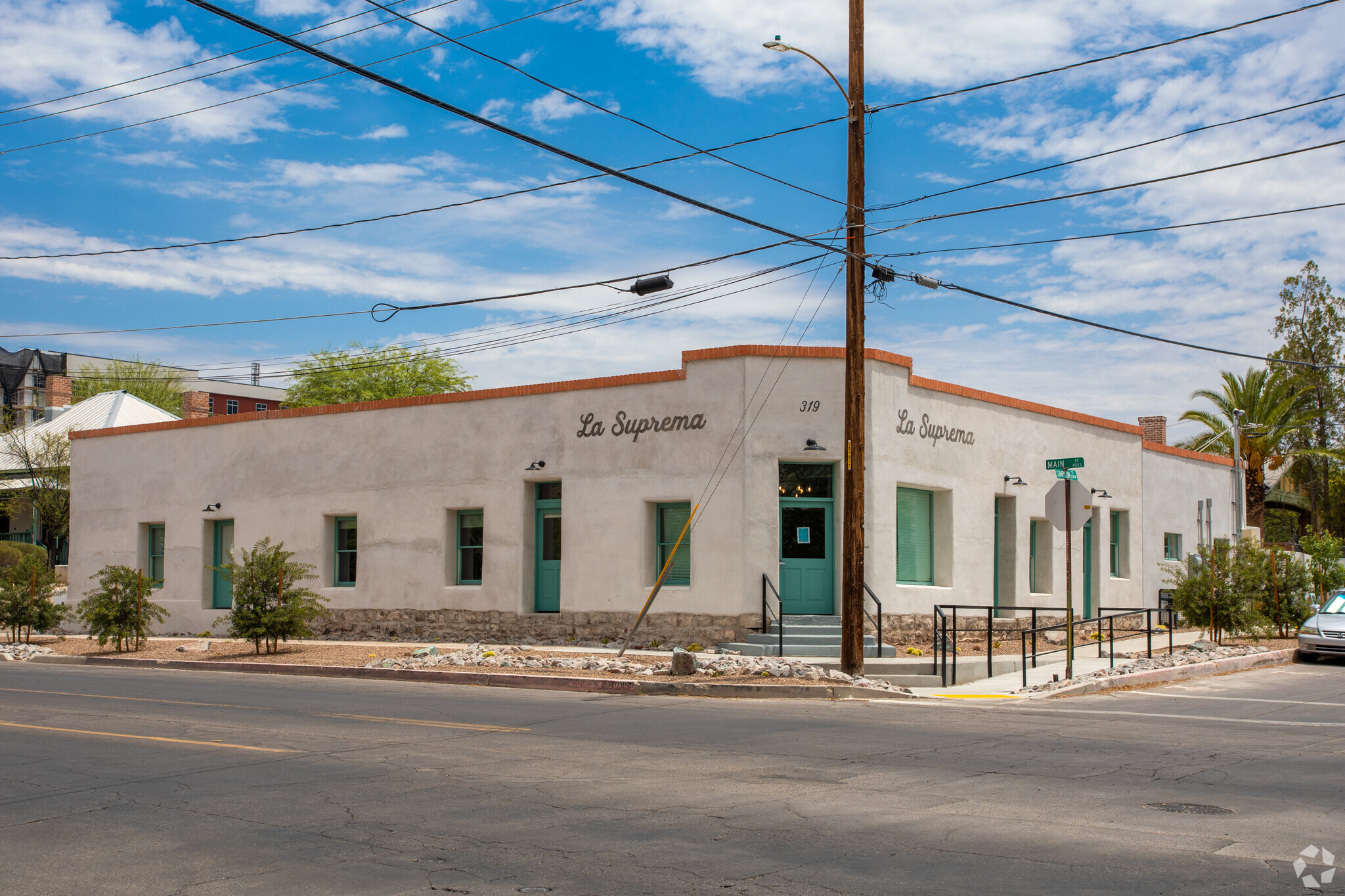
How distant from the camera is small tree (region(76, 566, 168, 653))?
24.8m

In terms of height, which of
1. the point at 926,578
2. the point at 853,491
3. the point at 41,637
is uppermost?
the point at 853,491

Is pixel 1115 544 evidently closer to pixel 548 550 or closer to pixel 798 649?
pixel 798 649

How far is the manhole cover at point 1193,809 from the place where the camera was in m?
8.04

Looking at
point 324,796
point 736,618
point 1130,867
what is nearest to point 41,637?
point 736,618

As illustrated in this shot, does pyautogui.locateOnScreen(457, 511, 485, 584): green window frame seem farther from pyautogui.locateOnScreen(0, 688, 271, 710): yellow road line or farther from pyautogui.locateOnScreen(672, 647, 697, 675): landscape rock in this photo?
pyautogui.locateOnScreen(0, 688, 271, 710): yellow road line

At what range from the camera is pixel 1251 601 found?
942 inches

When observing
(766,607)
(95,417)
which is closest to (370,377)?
(95,417)

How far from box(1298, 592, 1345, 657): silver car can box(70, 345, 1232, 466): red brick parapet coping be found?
737 centimetres

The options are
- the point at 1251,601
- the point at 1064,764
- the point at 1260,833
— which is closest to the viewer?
the point at 1260,833

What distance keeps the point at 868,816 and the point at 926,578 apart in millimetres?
16576

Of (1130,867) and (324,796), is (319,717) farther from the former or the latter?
(1130,867)

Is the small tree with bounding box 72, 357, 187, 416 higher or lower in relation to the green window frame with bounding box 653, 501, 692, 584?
higher

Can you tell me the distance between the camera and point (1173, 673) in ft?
63.7

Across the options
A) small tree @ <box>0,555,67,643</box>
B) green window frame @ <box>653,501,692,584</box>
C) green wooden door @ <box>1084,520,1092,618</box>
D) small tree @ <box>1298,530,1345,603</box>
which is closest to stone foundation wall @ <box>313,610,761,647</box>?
green window frame @ <box>653,501,692,584</box>
